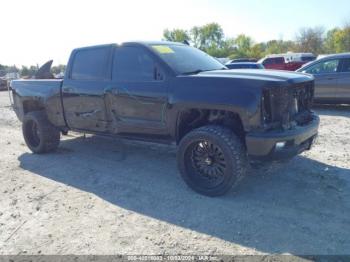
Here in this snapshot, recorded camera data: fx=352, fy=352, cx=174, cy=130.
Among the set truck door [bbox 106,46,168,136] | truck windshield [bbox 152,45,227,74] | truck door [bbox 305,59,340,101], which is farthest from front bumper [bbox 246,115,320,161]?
truck door [bbox 305,59,340,101]

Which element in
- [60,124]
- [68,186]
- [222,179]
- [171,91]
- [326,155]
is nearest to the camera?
[222,179]

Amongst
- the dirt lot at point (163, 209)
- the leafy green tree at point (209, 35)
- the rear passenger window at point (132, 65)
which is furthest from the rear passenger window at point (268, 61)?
the leafy green tree at point (209, 35)

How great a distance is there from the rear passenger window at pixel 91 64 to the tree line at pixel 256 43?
41.3m

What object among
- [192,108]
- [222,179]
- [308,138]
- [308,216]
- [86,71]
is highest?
[86,71]

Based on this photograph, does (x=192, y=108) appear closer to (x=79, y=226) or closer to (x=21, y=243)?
(x=79, y=226)

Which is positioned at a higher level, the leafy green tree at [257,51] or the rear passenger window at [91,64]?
the leafy green tree at [257,51]

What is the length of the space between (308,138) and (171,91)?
1779 mm

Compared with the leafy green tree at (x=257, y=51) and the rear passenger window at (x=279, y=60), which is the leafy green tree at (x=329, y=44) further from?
the rear passenger window at (x=279, y=60)

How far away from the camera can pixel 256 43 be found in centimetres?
8388

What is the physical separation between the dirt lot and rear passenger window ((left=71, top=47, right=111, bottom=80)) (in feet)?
4.69

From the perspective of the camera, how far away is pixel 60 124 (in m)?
6.21

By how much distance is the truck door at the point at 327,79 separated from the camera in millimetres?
9883

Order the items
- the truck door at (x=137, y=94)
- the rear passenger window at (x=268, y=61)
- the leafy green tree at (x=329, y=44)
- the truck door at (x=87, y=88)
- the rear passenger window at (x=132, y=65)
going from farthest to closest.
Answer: the leafy green tree at (x=329, y=44)
the rear passenger window at (x=268, y=61)
the truck door at (x=87, y=88)
the rear passenger window at (x=132, y=65)
the truck door at (x=137, y=94)

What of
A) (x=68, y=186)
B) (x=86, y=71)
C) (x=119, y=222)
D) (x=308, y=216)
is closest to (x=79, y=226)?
(x=119, y=222)
